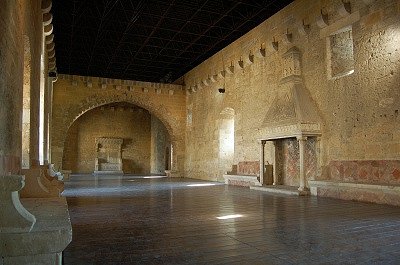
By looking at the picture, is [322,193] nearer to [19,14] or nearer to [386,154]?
[386,154]

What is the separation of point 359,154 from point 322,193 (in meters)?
1.15

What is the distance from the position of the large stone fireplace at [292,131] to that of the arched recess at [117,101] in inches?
284

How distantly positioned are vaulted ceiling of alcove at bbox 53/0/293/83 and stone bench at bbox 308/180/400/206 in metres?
5.15

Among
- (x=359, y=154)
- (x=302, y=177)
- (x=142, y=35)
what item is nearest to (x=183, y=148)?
(x=142, y=35)

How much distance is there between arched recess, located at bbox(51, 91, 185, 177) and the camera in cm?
1377

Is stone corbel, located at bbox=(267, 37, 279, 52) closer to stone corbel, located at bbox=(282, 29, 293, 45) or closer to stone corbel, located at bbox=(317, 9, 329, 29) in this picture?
stone corbel, located at bbox=(282, 29, 293, 45)

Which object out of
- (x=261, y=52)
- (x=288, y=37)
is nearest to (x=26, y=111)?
(x=288, y=37)

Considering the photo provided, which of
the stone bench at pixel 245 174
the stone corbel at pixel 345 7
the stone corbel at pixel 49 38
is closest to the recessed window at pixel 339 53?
Answer: the stone corbel at pixel 345 7

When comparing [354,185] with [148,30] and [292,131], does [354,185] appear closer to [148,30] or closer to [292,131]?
[292,131]

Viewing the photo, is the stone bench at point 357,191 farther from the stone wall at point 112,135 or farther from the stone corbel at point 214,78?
the stone wall at point 112,135

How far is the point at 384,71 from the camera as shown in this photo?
6230 mm

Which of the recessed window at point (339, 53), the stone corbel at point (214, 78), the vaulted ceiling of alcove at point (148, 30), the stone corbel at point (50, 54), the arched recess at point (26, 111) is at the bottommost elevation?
the arched recess at point (26, 111)

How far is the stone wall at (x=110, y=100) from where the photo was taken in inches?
547

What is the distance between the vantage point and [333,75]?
24.8 feet
